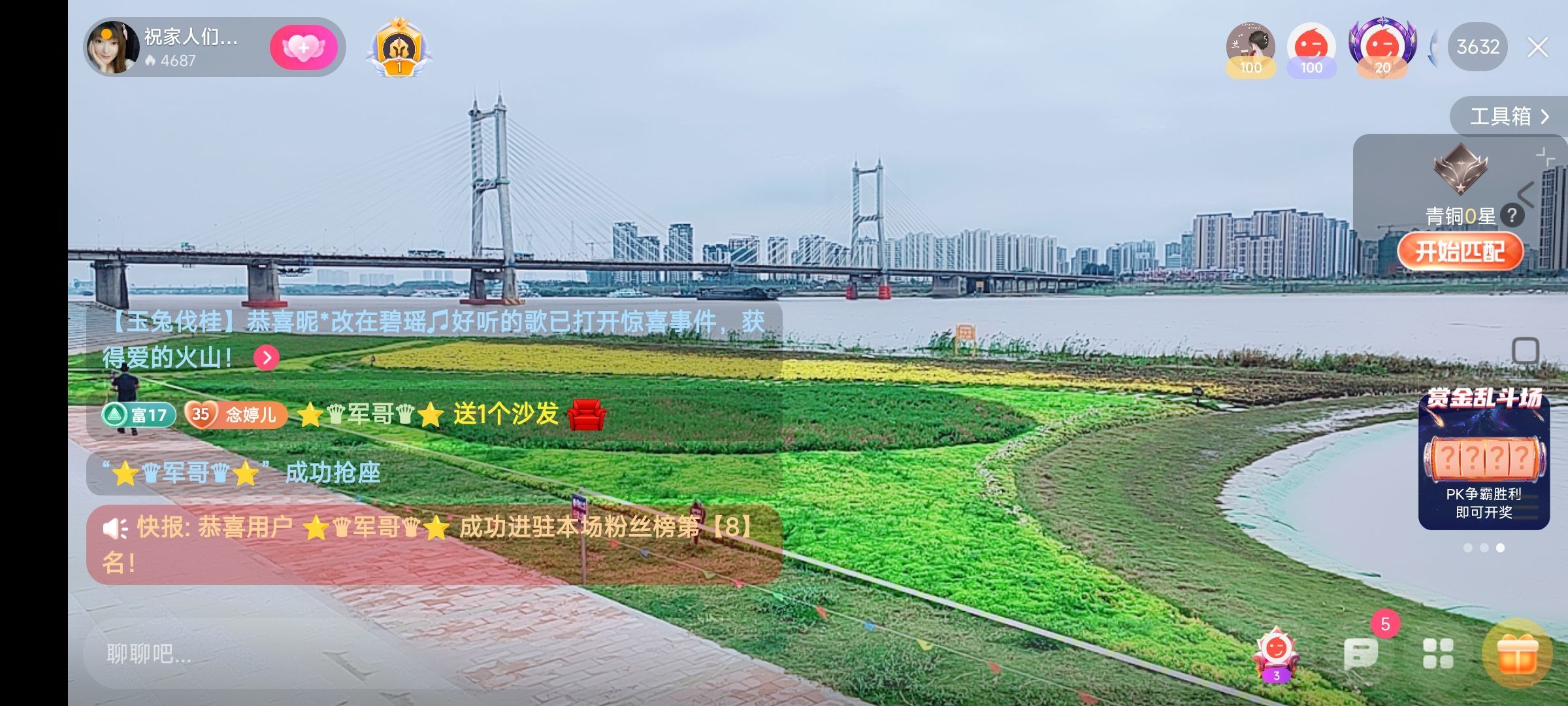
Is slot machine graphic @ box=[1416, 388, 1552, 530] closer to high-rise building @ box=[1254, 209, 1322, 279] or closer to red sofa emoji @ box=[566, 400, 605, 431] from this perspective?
high-rise building @ box=[1254, 209, 1322, 279]

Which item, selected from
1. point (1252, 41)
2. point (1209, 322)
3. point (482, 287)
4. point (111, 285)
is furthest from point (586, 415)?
point (1209, 322)

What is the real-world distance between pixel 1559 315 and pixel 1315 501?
2465 millimetres

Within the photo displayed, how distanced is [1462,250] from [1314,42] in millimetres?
864

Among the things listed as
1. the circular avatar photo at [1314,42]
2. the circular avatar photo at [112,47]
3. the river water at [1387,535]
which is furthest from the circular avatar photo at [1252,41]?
the circular avatar photo at [112,47]

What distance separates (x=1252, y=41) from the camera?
326 cm

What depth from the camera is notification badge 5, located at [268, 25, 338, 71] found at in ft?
10.1

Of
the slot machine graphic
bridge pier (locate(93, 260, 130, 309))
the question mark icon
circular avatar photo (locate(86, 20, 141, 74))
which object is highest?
circular avatar photo (locate(86, 20, 141, 74))

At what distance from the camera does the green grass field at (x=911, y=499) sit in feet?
10.7

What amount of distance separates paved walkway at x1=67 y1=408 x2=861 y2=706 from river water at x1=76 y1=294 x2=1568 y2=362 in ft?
3.92

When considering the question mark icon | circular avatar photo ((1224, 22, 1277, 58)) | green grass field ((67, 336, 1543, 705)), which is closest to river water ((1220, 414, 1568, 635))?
green grass field ((67, 336, 1543, 705))

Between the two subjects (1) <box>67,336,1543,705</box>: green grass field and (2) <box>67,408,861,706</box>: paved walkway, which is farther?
(1) <box>67,336,1543,705</box>: green grass field

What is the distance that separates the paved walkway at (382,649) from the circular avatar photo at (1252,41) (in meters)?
2.61

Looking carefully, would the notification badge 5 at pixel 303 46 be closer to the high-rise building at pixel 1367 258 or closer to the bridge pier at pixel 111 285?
the bridge pier at pixel 111 285
